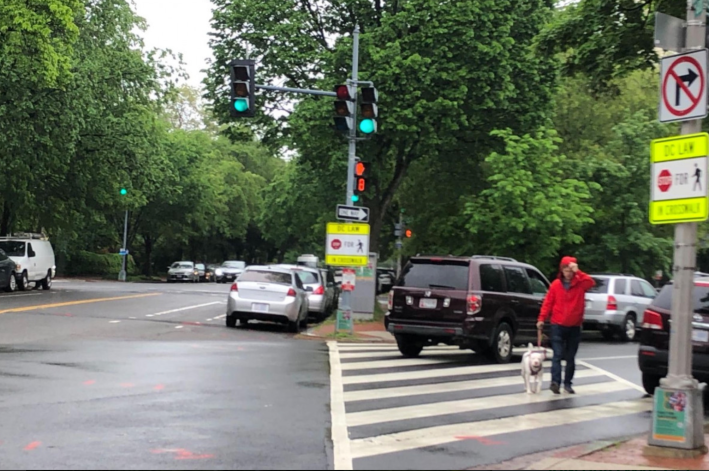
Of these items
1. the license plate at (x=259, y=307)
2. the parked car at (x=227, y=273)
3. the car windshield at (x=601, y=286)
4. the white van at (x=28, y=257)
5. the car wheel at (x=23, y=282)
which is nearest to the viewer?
the license plate at (x=259, y=307)

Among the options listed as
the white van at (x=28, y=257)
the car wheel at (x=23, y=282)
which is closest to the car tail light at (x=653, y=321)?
the white van at (x=28, y=257)

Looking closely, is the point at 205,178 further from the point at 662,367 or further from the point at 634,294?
the point at 662,367

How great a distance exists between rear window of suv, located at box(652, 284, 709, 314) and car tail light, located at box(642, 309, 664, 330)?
15 cm

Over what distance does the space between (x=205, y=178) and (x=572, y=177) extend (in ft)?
134

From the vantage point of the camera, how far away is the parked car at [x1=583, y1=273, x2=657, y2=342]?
72.7 feet

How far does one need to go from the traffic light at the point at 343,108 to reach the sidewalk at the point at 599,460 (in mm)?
11778

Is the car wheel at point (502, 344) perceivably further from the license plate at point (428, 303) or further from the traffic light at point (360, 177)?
the traffic light at point (360, 177)

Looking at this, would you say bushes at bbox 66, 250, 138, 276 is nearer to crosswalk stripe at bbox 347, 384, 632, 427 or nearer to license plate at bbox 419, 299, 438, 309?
license plate at bbox 419, 299, 438, 309

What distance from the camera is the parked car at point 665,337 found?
10969 millimetres

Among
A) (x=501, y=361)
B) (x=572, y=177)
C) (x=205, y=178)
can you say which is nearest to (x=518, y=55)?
(x=572, y=177)

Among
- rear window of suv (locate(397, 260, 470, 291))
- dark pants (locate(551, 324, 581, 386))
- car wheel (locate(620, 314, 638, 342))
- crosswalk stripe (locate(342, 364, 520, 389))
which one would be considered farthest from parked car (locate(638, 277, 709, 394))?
car wheel (locate(620, 314, 638, 342))

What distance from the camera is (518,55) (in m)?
26.5

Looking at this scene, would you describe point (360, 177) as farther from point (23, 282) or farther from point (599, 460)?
point (23, 282)

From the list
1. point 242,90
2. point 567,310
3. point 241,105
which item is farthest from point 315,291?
point 567,310
